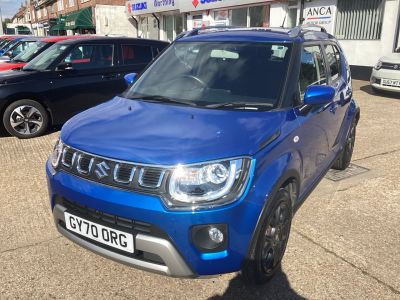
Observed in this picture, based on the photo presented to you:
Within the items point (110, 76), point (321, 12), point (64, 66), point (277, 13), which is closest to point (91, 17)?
point (277, 13)

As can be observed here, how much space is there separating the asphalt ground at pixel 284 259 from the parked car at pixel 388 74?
248 inches

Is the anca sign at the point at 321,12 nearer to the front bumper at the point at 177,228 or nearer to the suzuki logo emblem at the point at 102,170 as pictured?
the front bumper at the point at 177,228

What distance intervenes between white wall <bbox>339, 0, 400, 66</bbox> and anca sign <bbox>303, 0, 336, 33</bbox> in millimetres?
994

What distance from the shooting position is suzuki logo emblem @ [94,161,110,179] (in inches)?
92.5

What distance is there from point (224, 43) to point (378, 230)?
86.2 inches

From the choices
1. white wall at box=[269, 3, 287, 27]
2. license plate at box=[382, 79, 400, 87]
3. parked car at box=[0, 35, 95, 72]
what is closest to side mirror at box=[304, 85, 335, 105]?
parked car at box=[0, 35, 95, 72]

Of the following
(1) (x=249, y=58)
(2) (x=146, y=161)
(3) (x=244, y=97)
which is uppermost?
(1) (x=249, y=58)

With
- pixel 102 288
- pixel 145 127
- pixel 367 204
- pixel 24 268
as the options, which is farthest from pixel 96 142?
pixel 367 204

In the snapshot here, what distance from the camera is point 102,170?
2361mm

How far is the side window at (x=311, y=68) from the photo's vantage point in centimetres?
326

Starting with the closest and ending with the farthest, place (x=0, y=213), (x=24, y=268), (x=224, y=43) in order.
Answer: (x=24, y=268)
(x=224, y=43)
(x=0, y=213)

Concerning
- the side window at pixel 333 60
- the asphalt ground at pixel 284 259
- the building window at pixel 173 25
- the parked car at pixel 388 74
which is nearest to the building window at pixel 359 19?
the parked car at pixel 388 74

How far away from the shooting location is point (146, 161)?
2.24 metres

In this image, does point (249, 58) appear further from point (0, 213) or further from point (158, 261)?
point (0, 213)
